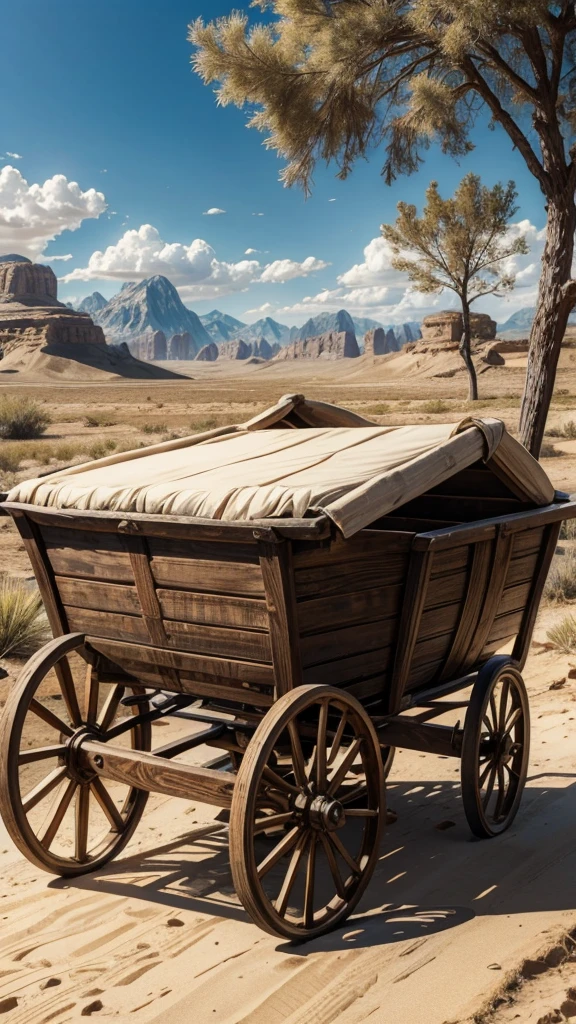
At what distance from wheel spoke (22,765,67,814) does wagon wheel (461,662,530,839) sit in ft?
5.38

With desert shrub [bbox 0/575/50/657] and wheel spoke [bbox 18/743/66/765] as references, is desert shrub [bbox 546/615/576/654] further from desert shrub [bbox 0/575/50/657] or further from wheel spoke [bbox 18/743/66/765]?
wheel spoke [bbox 18/743/66/765]

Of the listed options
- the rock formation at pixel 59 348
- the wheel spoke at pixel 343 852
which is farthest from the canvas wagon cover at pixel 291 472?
the rock formation at pixel 59 348

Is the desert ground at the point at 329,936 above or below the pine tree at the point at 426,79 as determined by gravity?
below

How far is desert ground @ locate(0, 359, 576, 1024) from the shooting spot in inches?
109

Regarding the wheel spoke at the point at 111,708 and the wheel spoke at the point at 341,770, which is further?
the wheel spoke at the point at 111,708

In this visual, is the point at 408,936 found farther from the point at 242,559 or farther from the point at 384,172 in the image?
the point at 384,172

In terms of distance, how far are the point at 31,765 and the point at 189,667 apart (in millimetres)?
2202

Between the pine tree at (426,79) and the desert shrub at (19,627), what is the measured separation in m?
5.38

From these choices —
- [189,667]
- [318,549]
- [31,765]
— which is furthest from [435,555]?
[31,765]

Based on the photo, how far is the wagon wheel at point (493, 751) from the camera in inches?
149

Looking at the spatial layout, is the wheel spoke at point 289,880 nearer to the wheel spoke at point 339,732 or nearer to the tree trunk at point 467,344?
the wheel spoke at point 339,732

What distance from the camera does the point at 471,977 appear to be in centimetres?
286

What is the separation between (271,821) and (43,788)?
106 centimetres

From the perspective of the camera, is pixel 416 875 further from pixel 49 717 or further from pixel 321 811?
pixel 49 717
